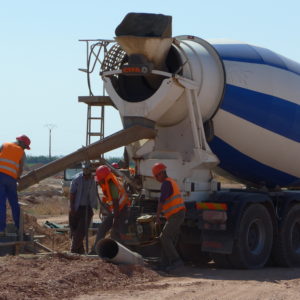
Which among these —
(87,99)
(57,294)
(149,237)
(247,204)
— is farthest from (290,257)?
(57,294)

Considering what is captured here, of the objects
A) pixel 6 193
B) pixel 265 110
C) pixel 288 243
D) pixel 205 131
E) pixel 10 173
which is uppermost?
pixel 265 110

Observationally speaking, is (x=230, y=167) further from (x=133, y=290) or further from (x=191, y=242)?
(x=133, y=290)

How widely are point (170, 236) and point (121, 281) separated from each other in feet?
5.54

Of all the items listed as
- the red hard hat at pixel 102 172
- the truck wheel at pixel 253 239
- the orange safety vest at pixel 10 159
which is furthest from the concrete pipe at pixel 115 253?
the orange safety vest at pixel 10 159

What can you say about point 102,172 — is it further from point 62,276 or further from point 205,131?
point 62,276

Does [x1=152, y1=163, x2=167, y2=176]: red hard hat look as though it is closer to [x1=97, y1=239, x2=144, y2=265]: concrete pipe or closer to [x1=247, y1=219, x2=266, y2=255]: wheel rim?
[x1=97, y1=239, x2=144, y2=265]: concrete pipe

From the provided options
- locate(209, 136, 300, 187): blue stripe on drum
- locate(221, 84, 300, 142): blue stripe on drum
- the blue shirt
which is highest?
locate(221, 84, 300, 142): blue stripe on drum

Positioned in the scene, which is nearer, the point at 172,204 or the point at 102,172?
the point at 172,204

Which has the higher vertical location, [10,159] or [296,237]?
[10,159]

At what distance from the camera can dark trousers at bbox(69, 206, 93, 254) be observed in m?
13.2

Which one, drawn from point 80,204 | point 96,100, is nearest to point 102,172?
point 96,100

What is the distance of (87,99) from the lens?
12906 mm

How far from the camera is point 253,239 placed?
12.3 m

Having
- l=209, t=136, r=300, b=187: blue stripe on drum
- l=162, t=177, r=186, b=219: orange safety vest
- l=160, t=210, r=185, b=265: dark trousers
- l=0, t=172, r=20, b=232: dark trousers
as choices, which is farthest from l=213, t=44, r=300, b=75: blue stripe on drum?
l=0, t=172, r=20, b=232: dark trousers
